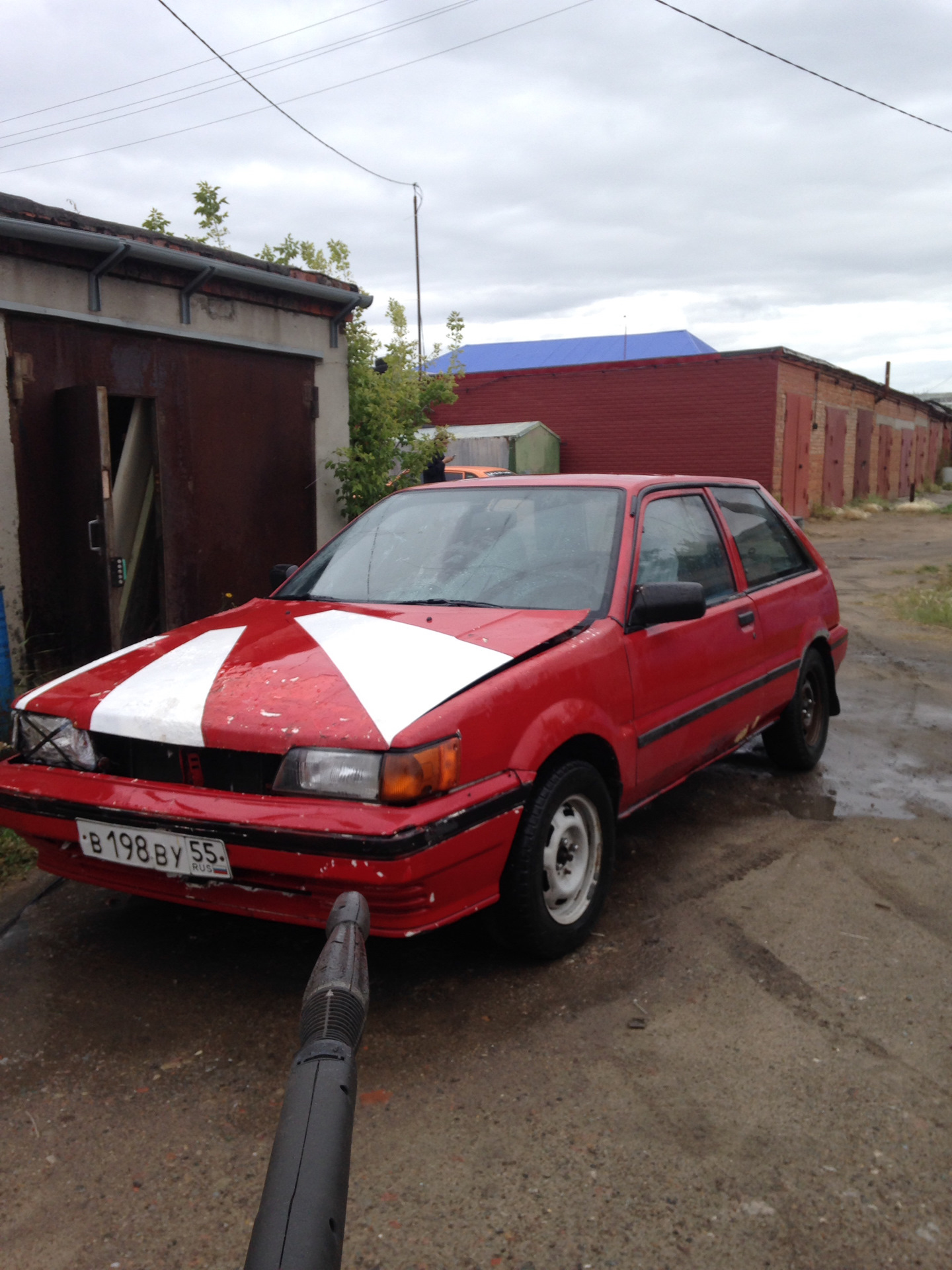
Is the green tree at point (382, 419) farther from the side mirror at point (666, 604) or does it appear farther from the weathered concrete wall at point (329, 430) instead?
the side mirror at point (666, 604)

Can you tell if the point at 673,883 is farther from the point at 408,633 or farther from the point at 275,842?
the point at 275,842

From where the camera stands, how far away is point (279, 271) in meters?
7.70

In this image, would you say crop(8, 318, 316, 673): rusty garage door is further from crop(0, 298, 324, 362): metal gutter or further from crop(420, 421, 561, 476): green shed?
crop(420, 421, 561, 476): green shed

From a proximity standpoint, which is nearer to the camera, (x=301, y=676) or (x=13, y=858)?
(x=301, y=676)

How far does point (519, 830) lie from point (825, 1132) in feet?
3.66

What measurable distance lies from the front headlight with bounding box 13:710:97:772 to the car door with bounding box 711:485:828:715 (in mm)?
2897

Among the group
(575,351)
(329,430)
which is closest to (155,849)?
(329,430)

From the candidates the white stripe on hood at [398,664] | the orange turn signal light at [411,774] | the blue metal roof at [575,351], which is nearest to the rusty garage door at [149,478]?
the white stripe on hood at [398,664]

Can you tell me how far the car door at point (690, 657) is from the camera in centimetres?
384

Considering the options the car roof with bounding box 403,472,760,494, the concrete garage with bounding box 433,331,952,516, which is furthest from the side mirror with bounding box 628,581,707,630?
the concrete garage with bounding box 433,331,952,516

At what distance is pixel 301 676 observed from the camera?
319cm

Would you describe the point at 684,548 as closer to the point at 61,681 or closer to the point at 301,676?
the point at 301,676

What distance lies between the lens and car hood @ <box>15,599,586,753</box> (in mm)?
2934

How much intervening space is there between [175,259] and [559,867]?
16.7ft
